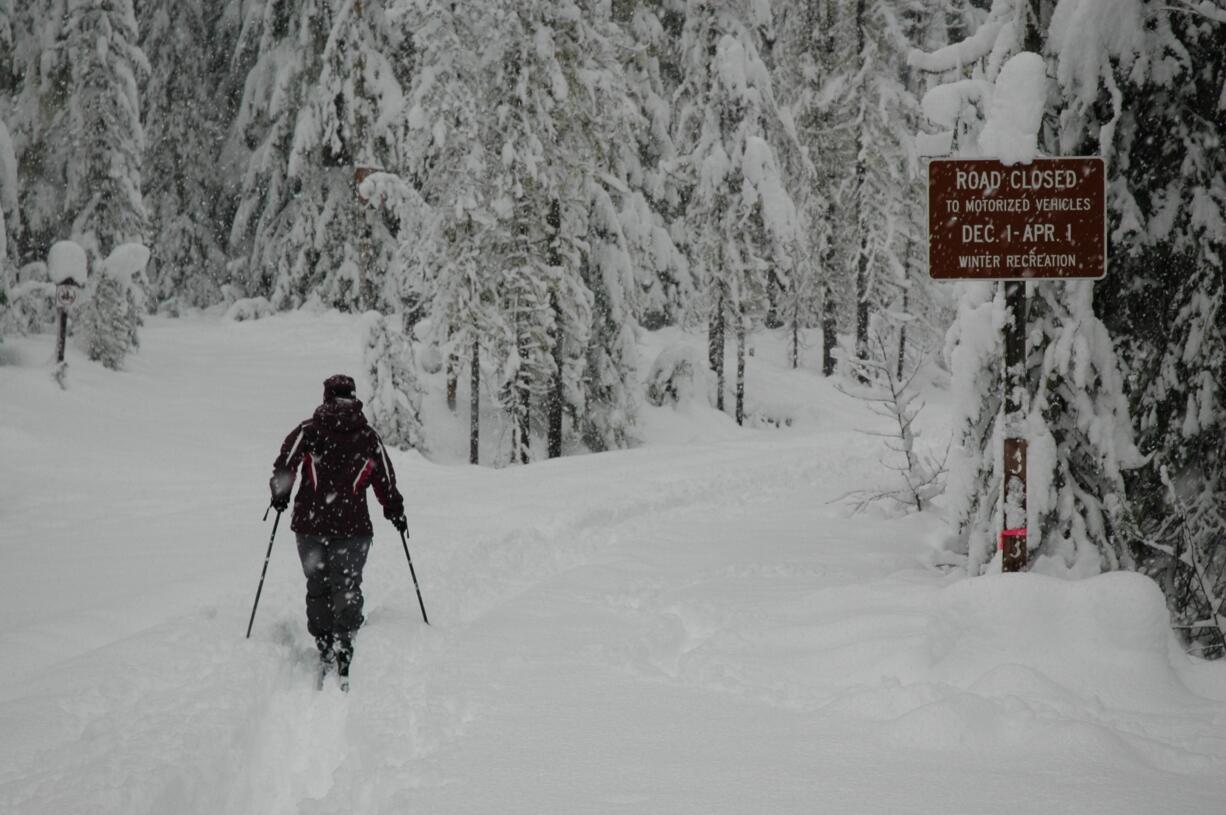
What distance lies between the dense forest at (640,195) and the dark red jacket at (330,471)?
16.7ft

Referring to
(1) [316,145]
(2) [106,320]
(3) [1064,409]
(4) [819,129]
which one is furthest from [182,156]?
(3) [1064,409]

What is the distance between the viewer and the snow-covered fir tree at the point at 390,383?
18641mm

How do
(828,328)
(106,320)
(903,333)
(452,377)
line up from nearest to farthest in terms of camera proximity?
(106,320)
(452,377)
(903,333)
(828,328)

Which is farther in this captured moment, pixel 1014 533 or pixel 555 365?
pixel 555 365

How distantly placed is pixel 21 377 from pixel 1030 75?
63.1 ft

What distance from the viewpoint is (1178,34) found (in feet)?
22.1

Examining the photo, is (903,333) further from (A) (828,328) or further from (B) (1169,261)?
(B) (1169,261)

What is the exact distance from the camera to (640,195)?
21922mm

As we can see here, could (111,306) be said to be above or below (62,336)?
above

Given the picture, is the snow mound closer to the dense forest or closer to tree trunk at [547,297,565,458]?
the dense forest

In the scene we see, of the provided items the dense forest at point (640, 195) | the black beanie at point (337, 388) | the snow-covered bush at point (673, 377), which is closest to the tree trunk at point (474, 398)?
the dense forest at point (640, 195)

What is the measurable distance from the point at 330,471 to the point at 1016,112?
5790 mm

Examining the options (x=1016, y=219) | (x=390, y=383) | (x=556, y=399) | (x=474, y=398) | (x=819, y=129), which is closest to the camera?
(x=1016, y=219)

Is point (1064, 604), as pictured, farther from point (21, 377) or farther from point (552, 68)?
point (21, 377)
